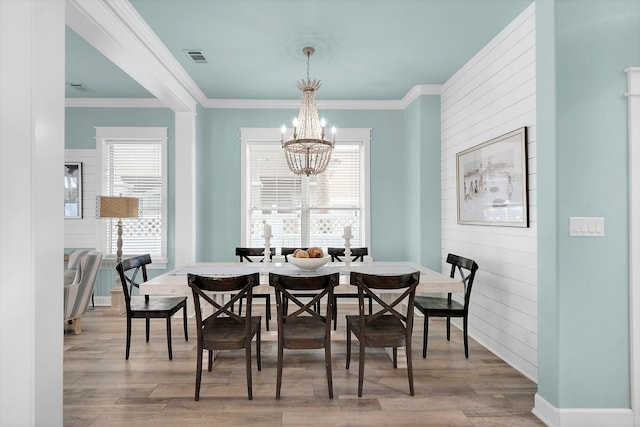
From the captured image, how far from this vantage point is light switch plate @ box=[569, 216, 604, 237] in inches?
84.7

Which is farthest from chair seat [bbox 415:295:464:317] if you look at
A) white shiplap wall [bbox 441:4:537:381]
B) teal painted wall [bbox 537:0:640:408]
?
teal painted wall [bbox 537:0:640:408]

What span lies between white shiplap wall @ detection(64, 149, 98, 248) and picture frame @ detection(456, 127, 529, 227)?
4.88 meters

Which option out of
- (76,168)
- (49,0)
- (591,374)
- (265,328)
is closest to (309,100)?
(49,0)

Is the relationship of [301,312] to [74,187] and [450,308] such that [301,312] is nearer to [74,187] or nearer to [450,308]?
[450,308]

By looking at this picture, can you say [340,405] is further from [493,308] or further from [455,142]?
[455,142]

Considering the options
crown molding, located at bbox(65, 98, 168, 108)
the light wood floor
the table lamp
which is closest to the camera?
the light wood floor

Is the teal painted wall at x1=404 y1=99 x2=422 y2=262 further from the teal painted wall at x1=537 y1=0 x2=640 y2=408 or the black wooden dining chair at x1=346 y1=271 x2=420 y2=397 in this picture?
the teal painted wall at x1=537 y1=0 x2=640 y2=408

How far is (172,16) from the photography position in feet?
9.46

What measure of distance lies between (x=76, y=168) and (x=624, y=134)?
6.00 metres

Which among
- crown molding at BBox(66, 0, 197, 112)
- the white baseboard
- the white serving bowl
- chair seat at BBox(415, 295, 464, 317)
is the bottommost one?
the white baseboard

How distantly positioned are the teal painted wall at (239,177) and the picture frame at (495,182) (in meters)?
1.27

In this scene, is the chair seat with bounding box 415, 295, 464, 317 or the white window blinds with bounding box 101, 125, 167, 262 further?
the white window blinds with bounding box 101, 125, 167, 262

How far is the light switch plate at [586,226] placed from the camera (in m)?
2.15

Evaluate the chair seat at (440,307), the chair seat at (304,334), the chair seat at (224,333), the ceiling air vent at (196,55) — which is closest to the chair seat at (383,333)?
the chair seat at (304,334)
